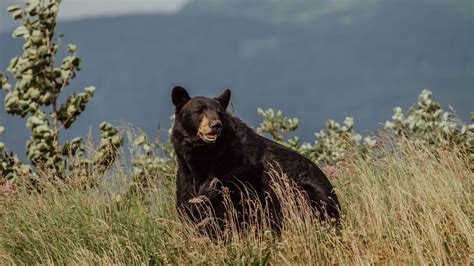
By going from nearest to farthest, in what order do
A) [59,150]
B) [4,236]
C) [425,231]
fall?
[425,231] → [4,236] → [59,150]

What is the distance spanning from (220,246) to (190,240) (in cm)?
26

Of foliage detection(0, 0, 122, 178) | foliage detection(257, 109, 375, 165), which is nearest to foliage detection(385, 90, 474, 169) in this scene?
foliage detection(257, 109, 375, 165)

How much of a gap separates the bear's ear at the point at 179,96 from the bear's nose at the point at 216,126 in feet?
1.75

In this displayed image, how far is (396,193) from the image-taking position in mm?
7605

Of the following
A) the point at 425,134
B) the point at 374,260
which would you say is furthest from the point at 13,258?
the point at 425,134

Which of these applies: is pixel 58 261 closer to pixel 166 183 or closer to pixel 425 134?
pixel 166 183

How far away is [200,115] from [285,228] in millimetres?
1225

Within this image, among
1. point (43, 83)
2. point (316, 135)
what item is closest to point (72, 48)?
point (43, 83)

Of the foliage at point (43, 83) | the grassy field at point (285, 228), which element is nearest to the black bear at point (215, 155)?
the grassy field at point (285, 228)

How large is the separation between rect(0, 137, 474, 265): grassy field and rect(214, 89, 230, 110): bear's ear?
940 millimetres

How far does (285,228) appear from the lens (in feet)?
24.4

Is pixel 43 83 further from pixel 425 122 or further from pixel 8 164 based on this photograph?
pixel 425 122

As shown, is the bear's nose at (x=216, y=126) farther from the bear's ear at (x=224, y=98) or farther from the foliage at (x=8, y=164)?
the foliage at (x=8, y=164)

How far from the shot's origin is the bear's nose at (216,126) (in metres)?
7.32
